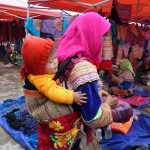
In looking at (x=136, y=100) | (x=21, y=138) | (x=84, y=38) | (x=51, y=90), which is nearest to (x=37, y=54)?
(x=51, y=90)

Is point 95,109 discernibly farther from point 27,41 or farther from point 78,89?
point 27,41

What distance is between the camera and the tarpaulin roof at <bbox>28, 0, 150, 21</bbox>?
4.42 metres

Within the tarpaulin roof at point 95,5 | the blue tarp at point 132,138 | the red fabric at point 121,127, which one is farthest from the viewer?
the tarpaulin roof at point 95,5

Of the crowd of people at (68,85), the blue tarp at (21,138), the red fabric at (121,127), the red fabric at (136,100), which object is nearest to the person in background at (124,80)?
the red fabric at (136,100)

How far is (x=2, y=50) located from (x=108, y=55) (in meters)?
8.35

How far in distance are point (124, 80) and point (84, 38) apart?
13.3ft

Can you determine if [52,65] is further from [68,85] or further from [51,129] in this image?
[51,129]

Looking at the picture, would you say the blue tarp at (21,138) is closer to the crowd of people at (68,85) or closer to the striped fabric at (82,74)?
the crowd of people at (68,85)

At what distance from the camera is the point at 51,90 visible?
4.30ft

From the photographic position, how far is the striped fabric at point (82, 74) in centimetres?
129

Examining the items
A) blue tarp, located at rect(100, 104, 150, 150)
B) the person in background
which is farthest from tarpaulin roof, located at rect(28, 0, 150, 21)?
blue tarp, located at rect(100, 104, 150, 150)

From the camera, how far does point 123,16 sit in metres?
4.47

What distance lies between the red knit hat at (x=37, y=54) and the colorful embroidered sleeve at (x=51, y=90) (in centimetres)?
4

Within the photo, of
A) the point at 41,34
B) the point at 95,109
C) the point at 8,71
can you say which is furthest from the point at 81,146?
the point at 8,71
